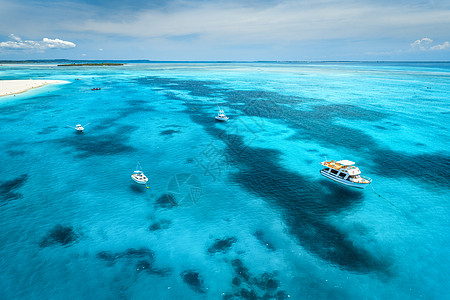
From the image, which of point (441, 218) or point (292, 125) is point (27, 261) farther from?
point (292, 125)

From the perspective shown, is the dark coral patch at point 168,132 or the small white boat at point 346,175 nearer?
the small white boat at point 346,175

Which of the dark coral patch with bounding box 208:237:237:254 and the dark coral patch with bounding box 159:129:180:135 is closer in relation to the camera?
the dark coral patch with bounding box 208:237:237:254

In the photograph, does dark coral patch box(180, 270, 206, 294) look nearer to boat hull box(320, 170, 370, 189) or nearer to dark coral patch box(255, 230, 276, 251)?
dark coral patch box(255, 230, 276, 251)

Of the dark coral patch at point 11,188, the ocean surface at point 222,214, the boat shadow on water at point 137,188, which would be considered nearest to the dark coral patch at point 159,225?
the ocean surface at point 222,214

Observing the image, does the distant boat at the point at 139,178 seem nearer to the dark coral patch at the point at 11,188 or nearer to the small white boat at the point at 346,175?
the dark coral patch at the point at 11,188

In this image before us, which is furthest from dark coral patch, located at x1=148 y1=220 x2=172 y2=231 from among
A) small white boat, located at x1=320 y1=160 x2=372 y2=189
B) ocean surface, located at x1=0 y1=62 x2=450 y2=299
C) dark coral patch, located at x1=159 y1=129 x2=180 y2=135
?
dark coral patch, located at x1=159 y1=129 x2=180 y2=135

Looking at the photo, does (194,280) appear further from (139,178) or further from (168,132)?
(168,132)
